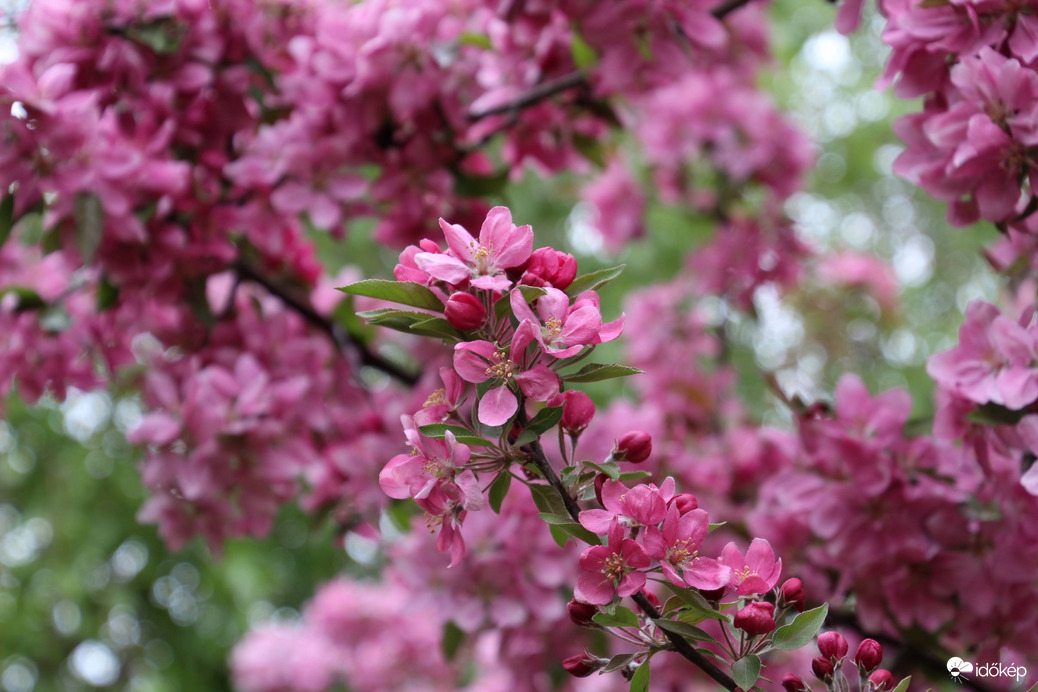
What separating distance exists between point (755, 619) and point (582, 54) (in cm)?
130

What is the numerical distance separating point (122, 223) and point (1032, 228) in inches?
57.0

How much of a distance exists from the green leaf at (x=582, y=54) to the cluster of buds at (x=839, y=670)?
124cm

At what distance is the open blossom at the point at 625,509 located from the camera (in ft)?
2.65

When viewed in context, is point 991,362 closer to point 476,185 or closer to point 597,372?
point 597,372

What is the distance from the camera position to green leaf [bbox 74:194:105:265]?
1.44 meters

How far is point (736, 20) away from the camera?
111 inches

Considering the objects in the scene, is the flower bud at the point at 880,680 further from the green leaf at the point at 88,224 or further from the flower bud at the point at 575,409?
the green leaf at the point at 88,224

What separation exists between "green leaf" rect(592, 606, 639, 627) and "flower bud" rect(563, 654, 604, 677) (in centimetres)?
6

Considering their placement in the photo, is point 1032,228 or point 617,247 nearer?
point 1032,228

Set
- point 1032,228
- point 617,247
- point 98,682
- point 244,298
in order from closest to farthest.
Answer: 1. point 1032,228
2. point 244,298
3. point 617,247
4. point 98,682

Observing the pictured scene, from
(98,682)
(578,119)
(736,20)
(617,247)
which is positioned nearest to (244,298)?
(578,119)

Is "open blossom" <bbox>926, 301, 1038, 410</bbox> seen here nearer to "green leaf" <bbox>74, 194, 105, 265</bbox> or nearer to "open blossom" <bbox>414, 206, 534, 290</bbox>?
"open blossom" <bbox>414, 206, 534, 290</bbox>

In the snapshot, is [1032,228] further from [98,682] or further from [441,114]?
[98,682]

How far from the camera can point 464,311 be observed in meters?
0.81
